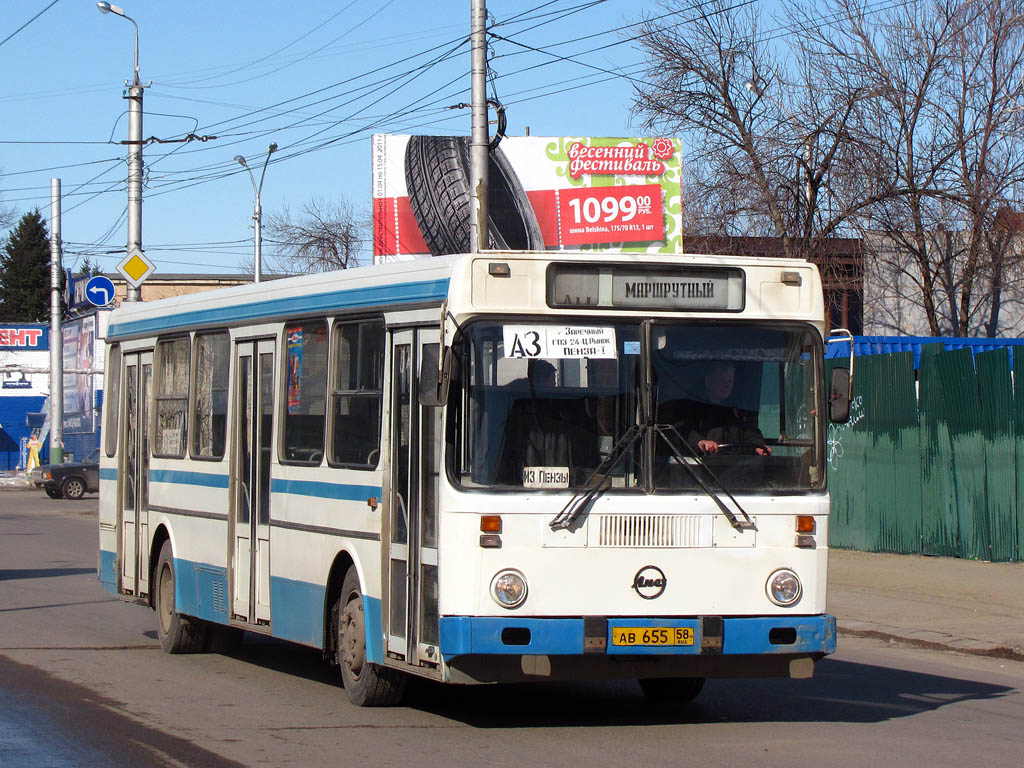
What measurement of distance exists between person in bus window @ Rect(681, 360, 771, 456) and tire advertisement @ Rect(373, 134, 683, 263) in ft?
86.9

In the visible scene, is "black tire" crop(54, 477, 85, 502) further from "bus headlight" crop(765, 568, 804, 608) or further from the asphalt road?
"bus headlight" crop(765, 568, 804, 608)

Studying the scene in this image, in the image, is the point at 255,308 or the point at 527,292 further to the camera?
the point at 255,308

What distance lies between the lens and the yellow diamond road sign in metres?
25.9

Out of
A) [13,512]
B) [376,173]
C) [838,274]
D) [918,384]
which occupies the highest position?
[376,173]

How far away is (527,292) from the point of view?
8359 millimetres

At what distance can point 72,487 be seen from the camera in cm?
4041

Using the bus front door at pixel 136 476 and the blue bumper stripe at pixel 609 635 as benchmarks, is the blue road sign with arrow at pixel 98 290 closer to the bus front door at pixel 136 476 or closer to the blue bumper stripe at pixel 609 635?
the bus front door at pixel 136 476

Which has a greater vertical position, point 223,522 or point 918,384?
point 918,384

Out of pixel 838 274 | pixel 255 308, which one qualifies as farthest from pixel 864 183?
pixel 255 308

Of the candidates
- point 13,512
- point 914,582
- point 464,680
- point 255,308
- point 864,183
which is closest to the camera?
point 464,680

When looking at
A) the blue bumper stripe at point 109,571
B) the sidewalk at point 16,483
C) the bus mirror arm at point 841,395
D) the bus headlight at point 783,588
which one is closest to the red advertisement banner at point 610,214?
the sidewalk at point 16,483

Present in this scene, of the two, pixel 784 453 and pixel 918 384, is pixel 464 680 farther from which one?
pixel 918 384

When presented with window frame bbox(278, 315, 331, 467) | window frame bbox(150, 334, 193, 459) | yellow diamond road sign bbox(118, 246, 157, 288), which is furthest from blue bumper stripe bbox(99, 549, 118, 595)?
yellow diamond road sign bbox(118, 246, 157, 288)

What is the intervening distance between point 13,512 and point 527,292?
95.7 feet
